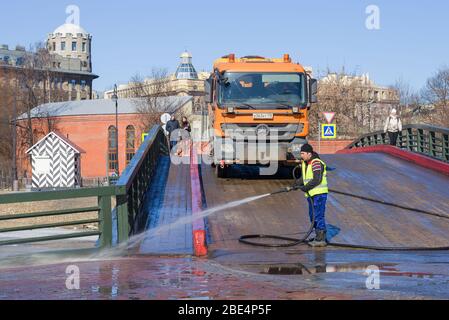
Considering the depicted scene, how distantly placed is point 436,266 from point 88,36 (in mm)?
184203

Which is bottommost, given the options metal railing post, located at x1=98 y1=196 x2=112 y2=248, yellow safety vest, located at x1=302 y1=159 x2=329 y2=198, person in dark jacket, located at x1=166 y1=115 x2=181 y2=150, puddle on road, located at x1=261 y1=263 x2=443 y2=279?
puddle on road, located at x1=261 y1=263 x2=443 y2=279

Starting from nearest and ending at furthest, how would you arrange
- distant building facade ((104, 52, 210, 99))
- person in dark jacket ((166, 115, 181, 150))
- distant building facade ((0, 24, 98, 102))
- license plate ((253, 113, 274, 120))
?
license plate ((253, 113, 274, 120)) → person in dark jacket ((166, 115, 181, 150)) → distant building facade ((0, 24, 98, 102)) → distant building facade ((104, 52, 210, 99))

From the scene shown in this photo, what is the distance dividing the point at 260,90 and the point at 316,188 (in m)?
6.60

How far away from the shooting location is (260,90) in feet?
64.7

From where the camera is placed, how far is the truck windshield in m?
19.6

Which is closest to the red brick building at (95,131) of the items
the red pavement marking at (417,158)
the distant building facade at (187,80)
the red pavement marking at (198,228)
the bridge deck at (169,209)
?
the distant building facade at (187,80)

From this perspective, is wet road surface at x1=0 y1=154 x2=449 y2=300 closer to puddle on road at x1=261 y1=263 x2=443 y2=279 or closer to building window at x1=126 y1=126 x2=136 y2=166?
puddle on road at x1=261 y1=263 x2=443 y2=279

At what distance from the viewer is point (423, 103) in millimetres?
99688

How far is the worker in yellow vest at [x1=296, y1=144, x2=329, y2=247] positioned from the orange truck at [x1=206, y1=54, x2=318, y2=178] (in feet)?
19.4

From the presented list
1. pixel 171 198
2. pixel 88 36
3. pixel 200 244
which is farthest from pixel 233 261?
pixel 88 36

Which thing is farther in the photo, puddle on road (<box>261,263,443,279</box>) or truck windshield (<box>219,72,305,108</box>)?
truck windshield (<box>219,72,305,108</box>)

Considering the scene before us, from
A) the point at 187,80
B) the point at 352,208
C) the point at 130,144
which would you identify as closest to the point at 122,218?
the point at 352,208

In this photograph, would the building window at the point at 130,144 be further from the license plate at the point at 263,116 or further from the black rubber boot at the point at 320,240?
the black rubber boot at the point at 320,240

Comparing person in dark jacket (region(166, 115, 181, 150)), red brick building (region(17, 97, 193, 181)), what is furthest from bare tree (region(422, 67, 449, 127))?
person in dark jacket (region(166, 115, 181, 150))
